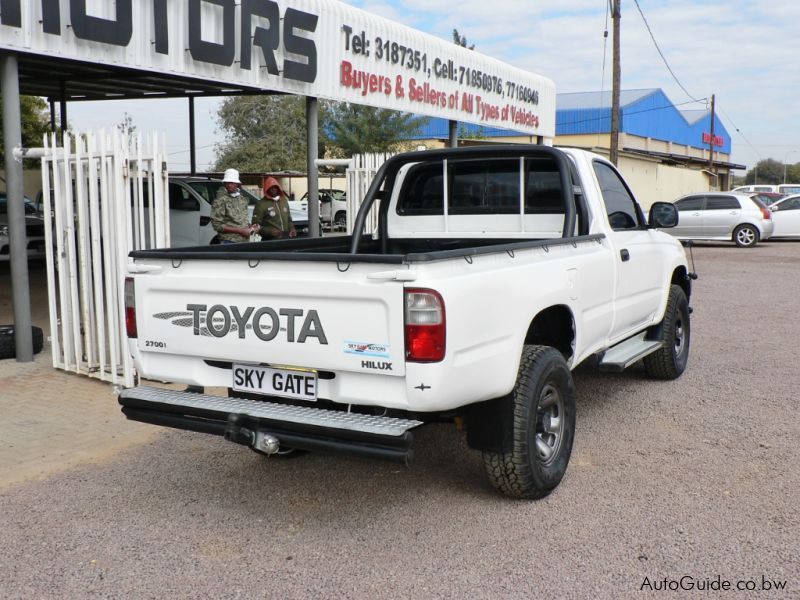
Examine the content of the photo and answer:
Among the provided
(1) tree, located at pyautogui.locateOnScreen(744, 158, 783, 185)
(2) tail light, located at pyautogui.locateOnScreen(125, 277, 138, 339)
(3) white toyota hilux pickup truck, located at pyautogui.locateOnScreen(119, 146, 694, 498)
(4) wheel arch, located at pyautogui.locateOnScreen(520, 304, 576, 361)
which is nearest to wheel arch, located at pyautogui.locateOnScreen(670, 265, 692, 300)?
(3) white toyota hilux pickup truck, located at pyautogui.locateOnScreen(119, 146, 694, 498)

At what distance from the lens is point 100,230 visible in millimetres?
7336

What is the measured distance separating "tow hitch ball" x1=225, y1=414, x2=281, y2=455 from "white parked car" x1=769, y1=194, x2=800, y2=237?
2454 cm

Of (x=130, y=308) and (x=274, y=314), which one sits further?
(x=130, y=308)

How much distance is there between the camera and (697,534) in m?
3.96

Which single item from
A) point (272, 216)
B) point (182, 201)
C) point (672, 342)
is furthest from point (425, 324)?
point (182, 201)

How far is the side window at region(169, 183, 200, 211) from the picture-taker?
524 inches

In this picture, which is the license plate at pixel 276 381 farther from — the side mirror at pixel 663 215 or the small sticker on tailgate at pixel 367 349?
the side mirror at pixel 663 215

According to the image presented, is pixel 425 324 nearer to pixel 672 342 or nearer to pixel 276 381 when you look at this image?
pixel 276 381

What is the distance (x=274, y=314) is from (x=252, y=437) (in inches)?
23.4

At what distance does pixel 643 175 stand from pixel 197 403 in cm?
4040

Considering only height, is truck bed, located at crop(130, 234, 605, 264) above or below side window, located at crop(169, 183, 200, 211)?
below

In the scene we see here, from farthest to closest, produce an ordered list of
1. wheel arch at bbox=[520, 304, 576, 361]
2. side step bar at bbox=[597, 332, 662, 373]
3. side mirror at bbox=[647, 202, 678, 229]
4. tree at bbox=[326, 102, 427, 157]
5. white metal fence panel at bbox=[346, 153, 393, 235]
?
tree at bbox=[326, 102, 427, 157] < white metal fence panel at bbox=[346, 153, 393, 235] < side mirror at bbox=[647, 202, 678, 229] < side step bar at bbox=[597, 332, 662, 373] < wheel arch at bbox=[520, 304, 576, 361]

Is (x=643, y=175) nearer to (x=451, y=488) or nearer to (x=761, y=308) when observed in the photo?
(x=761, y=308)

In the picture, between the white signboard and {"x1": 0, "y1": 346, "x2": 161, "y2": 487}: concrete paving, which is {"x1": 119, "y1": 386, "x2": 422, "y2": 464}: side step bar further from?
the white signboard
